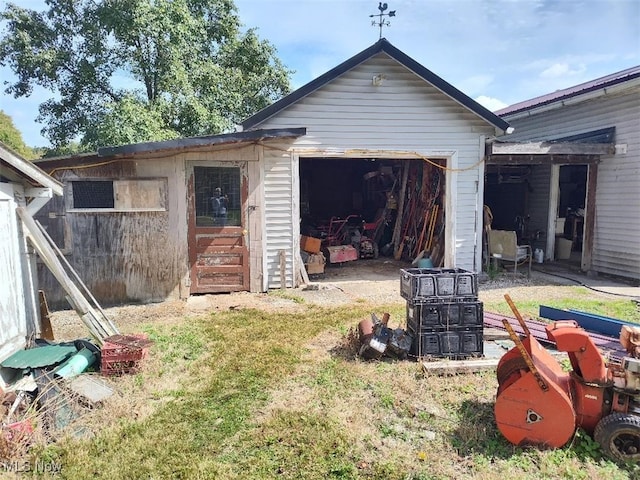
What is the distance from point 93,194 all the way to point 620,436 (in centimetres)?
713

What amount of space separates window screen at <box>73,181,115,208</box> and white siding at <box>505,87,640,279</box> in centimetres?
978

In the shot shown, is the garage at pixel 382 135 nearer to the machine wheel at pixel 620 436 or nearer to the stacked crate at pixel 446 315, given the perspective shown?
the stacked crate at pixel 446 315

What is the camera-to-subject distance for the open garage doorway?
380 inches

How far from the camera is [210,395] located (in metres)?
3.65

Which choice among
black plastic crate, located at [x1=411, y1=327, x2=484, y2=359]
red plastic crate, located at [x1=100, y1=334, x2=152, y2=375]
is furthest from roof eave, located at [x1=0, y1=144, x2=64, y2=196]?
black plastic crate, located at [x1=411, y1=327, x2=484, y2=359]

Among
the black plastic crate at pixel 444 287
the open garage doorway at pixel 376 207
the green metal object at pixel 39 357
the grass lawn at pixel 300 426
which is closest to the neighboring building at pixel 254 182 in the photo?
the open garage doorway at pixel 376 207

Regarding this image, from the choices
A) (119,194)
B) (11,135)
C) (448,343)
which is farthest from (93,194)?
(11,135)

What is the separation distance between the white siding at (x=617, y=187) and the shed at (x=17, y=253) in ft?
32.7

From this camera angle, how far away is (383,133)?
7969mm

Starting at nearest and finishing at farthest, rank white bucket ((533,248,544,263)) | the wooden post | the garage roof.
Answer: the garage roof, the wooden post, white bucket ((533,248,544,263))

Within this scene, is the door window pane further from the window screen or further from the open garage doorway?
the open garage doorway

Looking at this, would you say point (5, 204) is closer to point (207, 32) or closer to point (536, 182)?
point (536, 182)

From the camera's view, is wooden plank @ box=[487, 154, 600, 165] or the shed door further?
wooden plank @ box=[487, 154, 600, 165]

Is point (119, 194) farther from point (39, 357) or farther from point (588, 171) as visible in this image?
point (588, 171)
